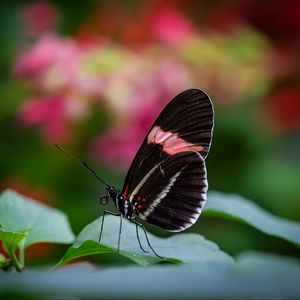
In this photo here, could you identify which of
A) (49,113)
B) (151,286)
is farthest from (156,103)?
(151,286)

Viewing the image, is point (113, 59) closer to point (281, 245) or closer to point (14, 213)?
A: point (281, 245)

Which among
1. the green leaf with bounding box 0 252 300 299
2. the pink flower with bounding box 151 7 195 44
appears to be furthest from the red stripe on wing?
the pink flower with bounding box 151 7 195 44

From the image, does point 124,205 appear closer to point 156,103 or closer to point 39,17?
point 156,103

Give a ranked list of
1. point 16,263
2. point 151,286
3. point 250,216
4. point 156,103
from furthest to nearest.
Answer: point 156,103
point 250,216
point 16,263
point 151,286

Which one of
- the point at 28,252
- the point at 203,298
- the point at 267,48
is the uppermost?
the point at 267,48

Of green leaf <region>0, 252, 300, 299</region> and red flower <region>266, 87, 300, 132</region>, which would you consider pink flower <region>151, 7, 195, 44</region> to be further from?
green leaf <region>0, 252, 300, 299</region>

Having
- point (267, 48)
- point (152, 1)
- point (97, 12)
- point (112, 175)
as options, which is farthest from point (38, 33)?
point (267, 48)
